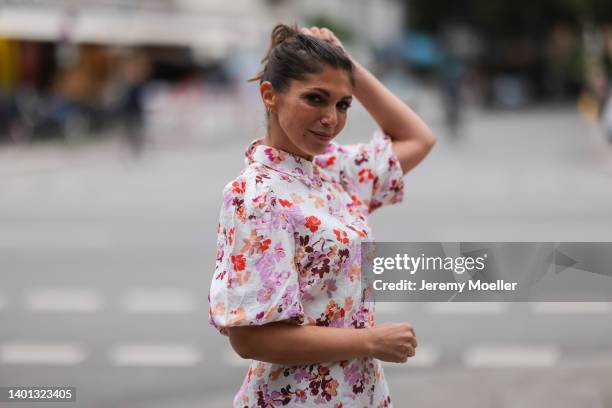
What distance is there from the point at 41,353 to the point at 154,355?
29.9 inches

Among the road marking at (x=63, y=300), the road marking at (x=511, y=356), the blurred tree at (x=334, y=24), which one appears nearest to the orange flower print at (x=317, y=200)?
the road marking at (x=511, y=356)

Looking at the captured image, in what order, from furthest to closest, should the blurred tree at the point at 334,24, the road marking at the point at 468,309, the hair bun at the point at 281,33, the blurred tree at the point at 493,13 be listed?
the blurred tree at the point at 493,13 → the blurred tree at the point at 334,24 → the road marking at the point at 468,309 → the hair bun at the point at 281,33

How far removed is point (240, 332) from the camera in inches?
77.0

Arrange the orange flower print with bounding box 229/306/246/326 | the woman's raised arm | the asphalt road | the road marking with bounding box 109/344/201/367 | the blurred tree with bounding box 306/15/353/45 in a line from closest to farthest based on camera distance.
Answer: the orange flower print with bounding box 229/306/246/326, the woman's raised arm, the asphalt road, the road marking with bounding box 109/344/201/367, the blurred tree with bounding box 306/15/353/45

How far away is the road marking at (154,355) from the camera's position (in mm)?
6031

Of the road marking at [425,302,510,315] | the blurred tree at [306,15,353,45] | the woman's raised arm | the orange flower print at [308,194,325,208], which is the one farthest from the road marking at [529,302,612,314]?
the blurred tree at [306,15,353,45]

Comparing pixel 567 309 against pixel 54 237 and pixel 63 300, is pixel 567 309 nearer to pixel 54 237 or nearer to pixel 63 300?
pixel 63 300

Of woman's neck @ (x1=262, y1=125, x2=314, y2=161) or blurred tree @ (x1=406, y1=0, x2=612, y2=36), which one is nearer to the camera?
woman's neck @ (x1=262, y1=125, x2=314, y2=161)

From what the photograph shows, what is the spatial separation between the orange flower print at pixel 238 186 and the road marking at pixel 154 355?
419 centimetres

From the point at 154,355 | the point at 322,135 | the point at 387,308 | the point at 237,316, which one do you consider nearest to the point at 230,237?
the point at 237,316

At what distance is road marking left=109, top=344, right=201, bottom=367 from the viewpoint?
237 inches

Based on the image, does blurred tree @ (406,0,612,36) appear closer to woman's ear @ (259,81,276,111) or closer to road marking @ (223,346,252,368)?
road marking @ (223,346,252,368)

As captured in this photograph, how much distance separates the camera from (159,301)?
25.0ft

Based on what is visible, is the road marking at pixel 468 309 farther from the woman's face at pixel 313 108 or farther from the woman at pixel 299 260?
the woman's face at pixel 313 108
